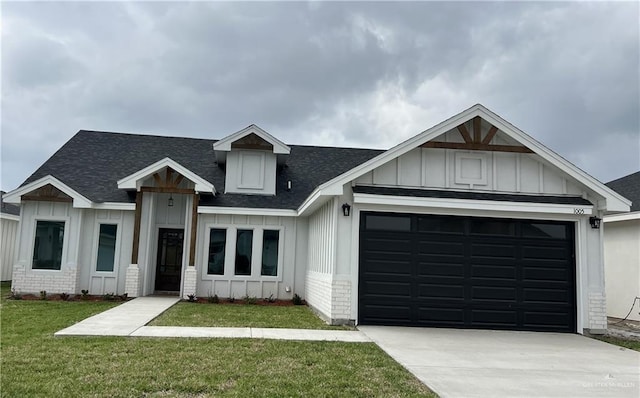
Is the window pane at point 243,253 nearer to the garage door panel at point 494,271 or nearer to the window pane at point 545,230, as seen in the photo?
the garage door panel at point 494,271

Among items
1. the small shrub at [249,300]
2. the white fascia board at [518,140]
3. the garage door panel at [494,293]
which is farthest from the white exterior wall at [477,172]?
the small shrub at [249,300]

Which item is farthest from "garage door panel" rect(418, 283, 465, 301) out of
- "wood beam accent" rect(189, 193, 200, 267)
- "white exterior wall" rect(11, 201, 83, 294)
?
"white exterior wall" rect(11, 201, 83, 294)

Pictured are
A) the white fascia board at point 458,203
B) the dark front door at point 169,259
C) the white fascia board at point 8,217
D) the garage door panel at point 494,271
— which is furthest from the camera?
the white fascia board at point 8,217

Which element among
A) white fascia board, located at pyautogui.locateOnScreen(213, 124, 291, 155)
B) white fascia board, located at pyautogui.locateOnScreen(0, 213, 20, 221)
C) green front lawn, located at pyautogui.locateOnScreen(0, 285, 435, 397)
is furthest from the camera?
white fascia board, located at pyautogui.locateOnScreen(0, 213, 20, 221)

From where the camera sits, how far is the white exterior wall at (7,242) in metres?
19.2

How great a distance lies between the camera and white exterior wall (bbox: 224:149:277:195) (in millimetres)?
16344

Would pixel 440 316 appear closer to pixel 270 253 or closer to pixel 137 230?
pixel 270 253

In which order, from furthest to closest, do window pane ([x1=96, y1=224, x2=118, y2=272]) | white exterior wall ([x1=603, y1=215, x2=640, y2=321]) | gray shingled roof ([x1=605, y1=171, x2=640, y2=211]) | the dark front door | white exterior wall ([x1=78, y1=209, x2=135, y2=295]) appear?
the dark front door < window pane ([x1=96, y1=224, x2=118, y2=272]) < white exterior wall ([x1=78, y1=209, x2=135, y2=295]) < gray shingled roof ([x1=605, y1=171, x2=640, y2=211]) < white exterior wall ([x1=603, y1=215, x2=640, y2=321])

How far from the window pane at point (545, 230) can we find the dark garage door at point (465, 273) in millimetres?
23

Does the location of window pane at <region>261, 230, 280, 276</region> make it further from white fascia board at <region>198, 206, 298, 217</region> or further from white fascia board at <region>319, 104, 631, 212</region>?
white fascia board at <region>319, 104, 631, 212</region>

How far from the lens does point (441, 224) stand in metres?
11.0

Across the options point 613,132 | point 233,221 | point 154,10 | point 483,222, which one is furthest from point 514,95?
point 154,10

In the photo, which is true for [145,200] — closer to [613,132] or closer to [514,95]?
[514,95]

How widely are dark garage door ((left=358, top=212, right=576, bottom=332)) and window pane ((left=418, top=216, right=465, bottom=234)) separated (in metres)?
0.02
